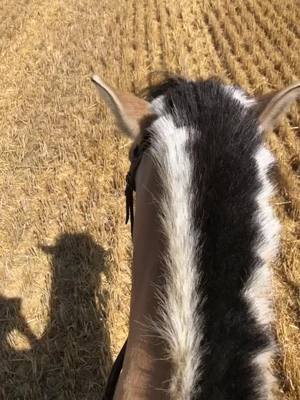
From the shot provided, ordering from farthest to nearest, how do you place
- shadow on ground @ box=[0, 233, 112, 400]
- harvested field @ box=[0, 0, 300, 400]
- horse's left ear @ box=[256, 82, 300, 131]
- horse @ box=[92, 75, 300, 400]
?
1. harvested field @ box=[0, 0, 300, 400]
2. shadow on ground @ box=[0, 233, 112, 400]
3. horse's left ear @ box=[256, 82, 300, 131]
4. horse @ box=[92, 75, 300, 400]

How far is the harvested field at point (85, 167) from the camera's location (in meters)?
3.82

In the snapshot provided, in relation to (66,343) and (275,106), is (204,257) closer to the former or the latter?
(275,106)

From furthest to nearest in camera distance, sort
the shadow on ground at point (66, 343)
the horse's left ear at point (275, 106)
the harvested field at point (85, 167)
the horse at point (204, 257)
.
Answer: the harvested field at point (85, 167) < the shadow on ground at point (66, 343) < the horse's left ear at point (275, 106) < the horse at point (204, 257)

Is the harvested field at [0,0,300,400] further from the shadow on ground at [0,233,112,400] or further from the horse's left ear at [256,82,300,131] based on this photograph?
the horse's left ear at [256,82,300,131]

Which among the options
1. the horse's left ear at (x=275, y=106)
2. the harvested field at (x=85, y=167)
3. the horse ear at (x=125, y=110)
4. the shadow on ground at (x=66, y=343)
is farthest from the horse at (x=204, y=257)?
the shadow on ground at (x=66, y=343)

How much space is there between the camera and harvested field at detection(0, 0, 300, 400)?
150 inches

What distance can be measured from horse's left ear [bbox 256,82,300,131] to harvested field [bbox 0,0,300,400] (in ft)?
1.12

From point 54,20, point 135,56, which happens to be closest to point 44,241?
point 135,56

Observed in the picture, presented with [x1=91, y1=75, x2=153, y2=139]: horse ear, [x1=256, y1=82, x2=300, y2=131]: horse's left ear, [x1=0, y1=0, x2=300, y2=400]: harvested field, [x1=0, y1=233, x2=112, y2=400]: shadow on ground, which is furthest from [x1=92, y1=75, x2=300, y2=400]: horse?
[x1=0, y1=233, x2=112, y2=400]: shadow on ground

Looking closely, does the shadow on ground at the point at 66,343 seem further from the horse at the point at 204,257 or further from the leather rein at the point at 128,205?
the horse at the point at 204,257

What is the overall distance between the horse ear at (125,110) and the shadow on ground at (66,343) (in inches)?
94.3

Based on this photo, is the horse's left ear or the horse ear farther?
the horse ear

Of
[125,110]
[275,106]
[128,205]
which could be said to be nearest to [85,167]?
[128,205]

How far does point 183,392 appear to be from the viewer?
3.81 ft
